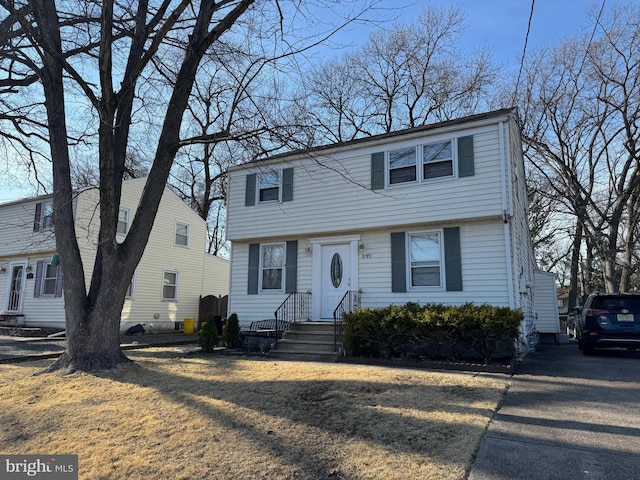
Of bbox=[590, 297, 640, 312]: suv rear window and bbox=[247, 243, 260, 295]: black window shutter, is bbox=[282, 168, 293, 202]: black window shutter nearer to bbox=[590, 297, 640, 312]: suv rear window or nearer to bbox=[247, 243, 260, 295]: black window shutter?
bbox=[247, 243, 260, 295]: black window shutter

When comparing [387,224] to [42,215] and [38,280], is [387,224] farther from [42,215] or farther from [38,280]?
[38,280]

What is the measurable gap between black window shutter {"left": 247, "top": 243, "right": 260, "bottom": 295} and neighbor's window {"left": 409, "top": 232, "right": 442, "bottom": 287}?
445 cm

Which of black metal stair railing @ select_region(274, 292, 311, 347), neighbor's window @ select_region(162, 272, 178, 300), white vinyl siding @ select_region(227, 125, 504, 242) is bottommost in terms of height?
black metal stair railing @ select_region(274, 292, 311, 347)

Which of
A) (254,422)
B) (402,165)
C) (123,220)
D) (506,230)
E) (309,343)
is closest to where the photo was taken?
(254,422)

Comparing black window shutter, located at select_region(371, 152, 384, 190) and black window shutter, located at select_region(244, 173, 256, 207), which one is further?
black window shutter, located at select_region(244, 173, 256, 207)

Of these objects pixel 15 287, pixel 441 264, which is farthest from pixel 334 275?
pixel 15 287

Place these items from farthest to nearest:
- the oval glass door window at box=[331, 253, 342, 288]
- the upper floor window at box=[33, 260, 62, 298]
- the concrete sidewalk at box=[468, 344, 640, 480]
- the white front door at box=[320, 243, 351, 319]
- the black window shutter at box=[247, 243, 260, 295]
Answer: the upper floor window at box=[33, 260, 62, 298] < the black window shutter at box=[247, 243, 260, 295] < the oval glass door window at box=[331, 253, 342, 288] < the white front door at box=[320, 243, 351, 319] < the concrete sidewalk at box=[468, 344, 640, 480]

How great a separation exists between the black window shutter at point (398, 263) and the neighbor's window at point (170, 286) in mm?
11808

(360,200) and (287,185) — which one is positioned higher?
(287,185)

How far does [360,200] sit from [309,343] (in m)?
3.83

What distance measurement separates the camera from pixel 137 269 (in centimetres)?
1736

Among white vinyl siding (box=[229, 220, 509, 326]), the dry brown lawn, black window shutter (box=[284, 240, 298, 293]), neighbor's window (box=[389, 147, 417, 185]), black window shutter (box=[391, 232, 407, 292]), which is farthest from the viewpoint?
black window shutter (box=[284, 240, 298, 293])

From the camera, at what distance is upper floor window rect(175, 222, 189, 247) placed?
1945 centimetres

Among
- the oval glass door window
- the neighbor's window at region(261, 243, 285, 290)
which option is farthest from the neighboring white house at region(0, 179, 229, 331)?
the oval glass door window
